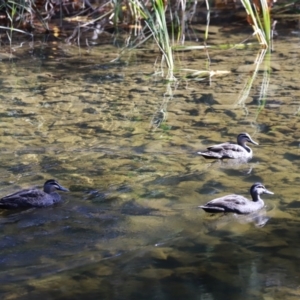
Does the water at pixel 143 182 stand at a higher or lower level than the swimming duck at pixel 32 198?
lower

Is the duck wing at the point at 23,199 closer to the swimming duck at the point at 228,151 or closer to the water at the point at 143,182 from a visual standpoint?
the water at the point at 143,182

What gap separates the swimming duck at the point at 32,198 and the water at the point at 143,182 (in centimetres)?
9

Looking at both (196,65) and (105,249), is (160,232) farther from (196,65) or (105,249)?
(196,65)

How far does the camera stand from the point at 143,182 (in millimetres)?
7391

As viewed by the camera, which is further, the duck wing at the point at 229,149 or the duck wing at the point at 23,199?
the duck wing at the point at 229,149

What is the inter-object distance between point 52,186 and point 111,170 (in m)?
0.99

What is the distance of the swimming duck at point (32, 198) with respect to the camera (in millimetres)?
6660

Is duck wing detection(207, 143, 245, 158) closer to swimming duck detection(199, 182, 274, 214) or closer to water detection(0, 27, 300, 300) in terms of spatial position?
water detection(0, 27, 300, 300)

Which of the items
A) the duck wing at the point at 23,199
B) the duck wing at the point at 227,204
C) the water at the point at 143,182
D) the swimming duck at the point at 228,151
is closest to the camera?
the water at the point at 143,182

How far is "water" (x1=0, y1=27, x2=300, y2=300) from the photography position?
5.41 metres

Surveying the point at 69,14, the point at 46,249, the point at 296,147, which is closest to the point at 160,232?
the point at 46,249

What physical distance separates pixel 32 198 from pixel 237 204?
Answer: 1.82 metres

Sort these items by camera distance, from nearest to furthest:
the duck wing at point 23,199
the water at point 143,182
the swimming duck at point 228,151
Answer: the water at point 143,182
the duck wing at point 23,199
the swimming duck at point 228,151

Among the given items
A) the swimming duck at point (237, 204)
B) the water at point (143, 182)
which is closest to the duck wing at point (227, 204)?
the swimming duck at point (237, 204)
